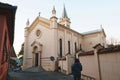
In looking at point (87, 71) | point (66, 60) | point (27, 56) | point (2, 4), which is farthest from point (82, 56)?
point (27, 56)

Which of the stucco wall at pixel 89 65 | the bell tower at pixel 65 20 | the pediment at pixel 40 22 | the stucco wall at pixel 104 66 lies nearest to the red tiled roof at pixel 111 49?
the stucco wall at pixel 104 66

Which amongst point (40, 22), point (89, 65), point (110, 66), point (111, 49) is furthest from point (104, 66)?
point (40, 22)

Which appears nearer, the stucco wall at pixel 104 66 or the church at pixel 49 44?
the stucco wall at pixel 104 66

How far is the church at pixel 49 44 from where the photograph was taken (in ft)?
78.6

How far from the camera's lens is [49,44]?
25.4 m

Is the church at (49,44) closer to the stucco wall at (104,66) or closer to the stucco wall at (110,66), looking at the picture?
the stucco wall at (104,66)

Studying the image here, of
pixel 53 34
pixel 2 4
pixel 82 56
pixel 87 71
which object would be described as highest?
pixel 53 34

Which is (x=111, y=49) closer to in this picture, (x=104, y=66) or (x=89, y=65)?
(x=104, y=66)

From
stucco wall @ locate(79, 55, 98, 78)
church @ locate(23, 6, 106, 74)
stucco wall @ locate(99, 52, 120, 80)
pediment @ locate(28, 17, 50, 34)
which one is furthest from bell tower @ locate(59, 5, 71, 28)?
stucco wall @ locate(99, 52, 120, 80)

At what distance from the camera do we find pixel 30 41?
2948 cm

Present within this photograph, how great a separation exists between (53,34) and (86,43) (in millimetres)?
13425

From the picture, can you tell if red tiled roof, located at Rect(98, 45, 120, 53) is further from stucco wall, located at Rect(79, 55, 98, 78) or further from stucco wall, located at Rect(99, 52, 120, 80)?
stucco wall, located at Rect(79, 55, 98, 78)

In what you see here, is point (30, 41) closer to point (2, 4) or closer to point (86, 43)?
point (86, 43)

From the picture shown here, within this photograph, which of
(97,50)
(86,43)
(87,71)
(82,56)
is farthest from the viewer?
(86,43)
